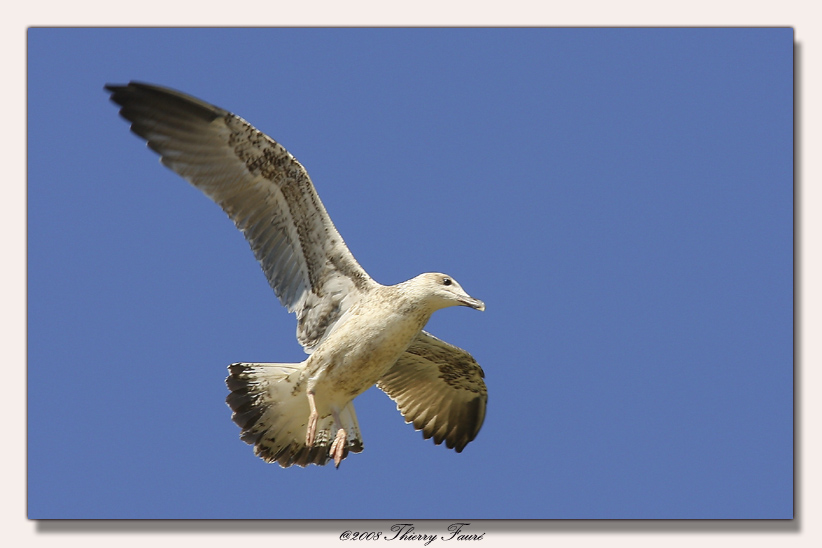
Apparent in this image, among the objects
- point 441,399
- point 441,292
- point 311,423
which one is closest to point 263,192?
point 441,292

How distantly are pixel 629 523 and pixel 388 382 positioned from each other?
293 centimetres

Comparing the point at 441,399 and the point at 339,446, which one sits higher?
the point at 441,399

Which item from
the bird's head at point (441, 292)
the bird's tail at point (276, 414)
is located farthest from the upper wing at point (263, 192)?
the bird's head at point (441, 292)

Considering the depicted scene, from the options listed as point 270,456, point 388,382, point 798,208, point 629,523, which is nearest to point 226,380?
point 270,456

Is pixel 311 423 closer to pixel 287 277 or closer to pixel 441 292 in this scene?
pixel 287 277

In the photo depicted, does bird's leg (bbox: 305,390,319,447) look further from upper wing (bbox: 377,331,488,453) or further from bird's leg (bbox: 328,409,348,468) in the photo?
upper wing (bbox: 377,331,488,453)

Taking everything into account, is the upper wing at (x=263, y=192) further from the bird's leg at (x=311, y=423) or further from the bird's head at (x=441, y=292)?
the bird's head at (x=441, y=292)

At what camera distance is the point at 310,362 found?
8.08 m

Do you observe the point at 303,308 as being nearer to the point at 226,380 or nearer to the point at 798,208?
the point at 226,380

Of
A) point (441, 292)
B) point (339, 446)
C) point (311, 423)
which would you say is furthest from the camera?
point (339, 446)

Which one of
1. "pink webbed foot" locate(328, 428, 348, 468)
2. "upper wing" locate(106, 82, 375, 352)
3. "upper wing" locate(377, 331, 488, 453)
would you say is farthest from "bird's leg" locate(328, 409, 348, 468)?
"upper wing" locate(377, 331, 488, 453)

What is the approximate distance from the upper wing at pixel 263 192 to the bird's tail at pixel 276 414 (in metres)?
0.32

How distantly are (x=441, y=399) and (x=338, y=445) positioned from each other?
55.5 inches

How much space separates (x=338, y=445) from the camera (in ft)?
26.7
